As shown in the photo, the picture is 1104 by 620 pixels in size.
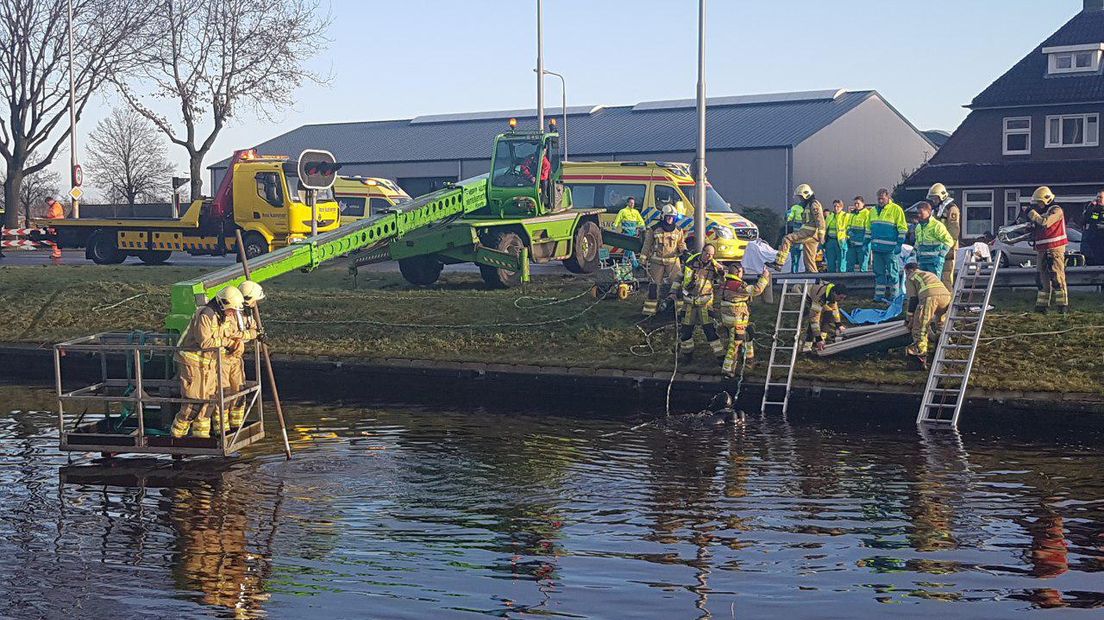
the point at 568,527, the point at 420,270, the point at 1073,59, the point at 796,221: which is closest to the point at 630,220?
the point at 420,270

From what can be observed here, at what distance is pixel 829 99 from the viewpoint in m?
59.5

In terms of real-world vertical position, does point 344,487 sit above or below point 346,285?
below

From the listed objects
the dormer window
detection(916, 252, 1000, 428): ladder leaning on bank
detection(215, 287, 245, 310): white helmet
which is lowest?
detection(916, 252, 1000, 428): ladder leaning on bank

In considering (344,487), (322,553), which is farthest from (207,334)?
(322,553)

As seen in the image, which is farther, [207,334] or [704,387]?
[704,387]

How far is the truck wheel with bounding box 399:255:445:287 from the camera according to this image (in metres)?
27.7

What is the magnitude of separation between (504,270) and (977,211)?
26.3 metres

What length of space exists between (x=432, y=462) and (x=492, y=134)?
50.9m

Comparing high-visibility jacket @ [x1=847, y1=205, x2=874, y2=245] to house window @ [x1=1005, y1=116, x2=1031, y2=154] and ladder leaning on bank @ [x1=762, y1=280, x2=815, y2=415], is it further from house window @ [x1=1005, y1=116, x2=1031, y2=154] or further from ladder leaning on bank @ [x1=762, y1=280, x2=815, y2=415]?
house window @ [x1=1005, y1=116, x2=1031, y2=154]

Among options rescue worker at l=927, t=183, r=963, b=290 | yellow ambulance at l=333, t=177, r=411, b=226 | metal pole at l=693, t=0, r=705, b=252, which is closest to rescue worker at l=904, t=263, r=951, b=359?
rescue worker at l=927, t=183, r=963, b=290

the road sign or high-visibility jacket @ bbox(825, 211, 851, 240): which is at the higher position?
the road sign

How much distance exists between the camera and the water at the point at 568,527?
1030 cm

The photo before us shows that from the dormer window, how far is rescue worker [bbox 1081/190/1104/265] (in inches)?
1003

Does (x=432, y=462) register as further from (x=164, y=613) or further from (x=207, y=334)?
(x=164, y=613)
